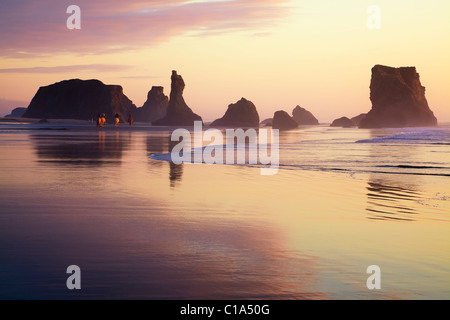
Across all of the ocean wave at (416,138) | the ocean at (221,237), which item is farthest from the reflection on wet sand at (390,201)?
the ocean wave at (416,138)

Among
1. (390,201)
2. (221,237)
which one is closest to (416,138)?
(390,201)

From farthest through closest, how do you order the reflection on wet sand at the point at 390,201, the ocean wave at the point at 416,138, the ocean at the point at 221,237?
the ocean wave at the point at 416,138 < the reflection on wet sand at the point at 390,201 < the ocean at the point at 221,237

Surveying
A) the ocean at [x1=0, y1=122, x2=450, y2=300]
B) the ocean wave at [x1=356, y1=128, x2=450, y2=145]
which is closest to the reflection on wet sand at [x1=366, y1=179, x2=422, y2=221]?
the ocean at [x1=0, y1=122, x2=450, y2=300]

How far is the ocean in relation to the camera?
5371 mm

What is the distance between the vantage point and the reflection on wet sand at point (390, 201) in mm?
9469

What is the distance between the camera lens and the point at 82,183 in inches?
519

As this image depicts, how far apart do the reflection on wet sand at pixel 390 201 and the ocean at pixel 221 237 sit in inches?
1.6

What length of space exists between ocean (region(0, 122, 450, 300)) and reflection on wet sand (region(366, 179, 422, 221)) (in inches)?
1.6

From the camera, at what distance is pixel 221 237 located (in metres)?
7.57

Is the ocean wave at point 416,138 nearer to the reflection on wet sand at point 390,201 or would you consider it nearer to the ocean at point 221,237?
the reflection on wet sand at point 390,201

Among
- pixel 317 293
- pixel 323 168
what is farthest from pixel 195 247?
pixel 323 168

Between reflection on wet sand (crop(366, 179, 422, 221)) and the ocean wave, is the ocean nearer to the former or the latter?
reflection on wet sand (crop(366, 179, 422, 221))

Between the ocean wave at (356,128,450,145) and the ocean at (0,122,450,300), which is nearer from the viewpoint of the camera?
the ocean at (0,122,450,300)

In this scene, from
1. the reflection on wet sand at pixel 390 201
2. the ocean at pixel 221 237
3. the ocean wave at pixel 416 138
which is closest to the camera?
the ocean at pixel 221 237
